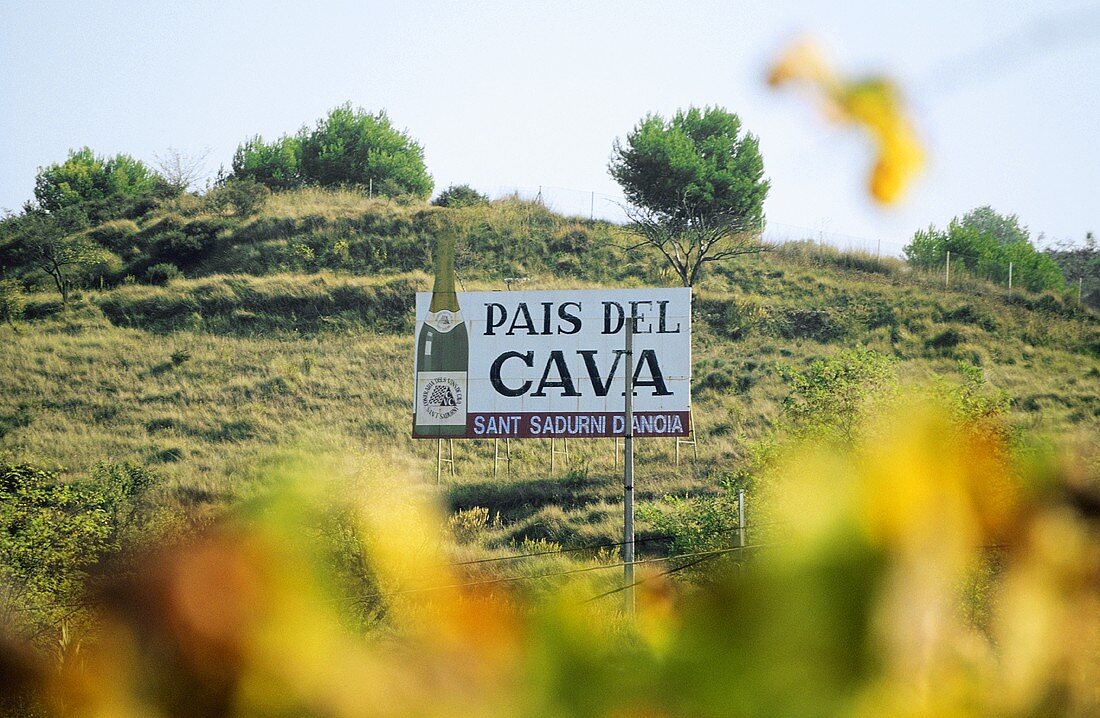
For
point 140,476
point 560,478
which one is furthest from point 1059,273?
point 140,476

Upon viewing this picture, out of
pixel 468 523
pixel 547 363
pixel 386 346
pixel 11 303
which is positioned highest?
pixel 11 303

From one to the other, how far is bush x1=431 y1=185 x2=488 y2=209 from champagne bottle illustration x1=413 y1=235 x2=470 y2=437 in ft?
85.6

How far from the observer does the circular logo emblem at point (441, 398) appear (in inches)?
1031

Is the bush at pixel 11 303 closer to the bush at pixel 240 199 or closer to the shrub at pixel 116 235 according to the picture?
the shrub at pixel 116 235

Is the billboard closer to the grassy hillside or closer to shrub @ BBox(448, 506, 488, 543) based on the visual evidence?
shrub @ BBox(448, 506, 488, 543)

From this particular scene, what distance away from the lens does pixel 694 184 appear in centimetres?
5066

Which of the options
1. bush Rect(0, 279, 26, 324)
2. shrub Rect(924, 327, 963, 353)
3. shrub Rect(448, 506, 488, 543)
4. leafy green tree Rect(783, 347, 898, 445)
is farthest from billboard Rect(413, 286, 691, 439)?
bush Rect(0, 279, 26, 324)

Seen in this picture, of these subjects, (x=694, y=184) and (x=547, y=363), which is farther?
(x=694, y=184)

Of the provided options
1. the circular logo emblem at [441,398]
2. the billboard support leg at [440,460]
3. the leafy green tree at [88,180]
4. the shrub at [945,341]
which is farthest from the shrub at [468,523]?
the leafy green tree at [88,180]

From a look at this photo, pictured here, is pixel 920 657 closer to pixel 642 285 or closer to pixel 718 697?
pixel 718 697

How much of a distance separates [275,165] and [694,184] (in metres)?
24.8

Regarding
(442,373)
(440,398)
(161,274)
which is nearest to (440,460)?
(440,398)

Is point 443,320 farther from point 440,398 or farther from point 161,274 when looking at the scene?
point 161,274

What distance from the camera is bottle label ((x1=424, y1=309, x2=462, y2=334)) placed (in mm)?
26594
